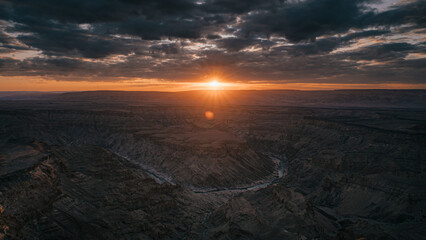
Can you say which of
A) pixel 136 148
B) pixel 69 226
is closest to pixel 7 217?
pixel 69 226

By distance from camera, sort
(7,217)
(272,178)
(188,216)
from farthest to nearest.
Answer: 1. (272,178)
2. (188,216)
3. (7,217)

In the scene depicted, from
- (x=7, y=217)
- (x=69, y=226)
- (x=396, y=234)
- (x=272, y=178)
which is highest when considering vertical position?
(x=7, y=217)

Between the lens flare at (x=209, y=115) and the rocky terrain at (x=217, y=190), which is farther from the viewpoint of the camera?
the lens flare at (x=209, y=115)

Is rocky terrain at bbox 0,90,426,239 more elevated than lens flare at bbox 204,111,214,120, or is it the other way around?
lens flare at bbox 204,111,214,120

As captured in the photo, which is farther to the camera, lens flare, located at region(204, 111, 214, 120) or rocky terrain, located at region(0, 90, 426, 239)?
lens flare, located at region(204, 111, 214, 120)

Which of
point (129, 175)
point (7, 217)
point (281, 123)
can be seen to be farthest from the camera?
point (281, 123)

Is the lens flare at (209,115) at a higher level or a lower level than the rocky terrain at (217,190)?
higher

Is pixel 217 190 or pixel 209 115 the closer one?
pixel 217 190

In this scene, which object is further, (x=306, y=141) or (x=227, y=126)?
(x=227, y=126)

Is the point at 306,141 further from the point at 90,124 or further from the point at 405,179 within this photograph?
the point at 90,124

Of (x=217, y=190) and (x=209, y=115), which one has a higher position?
(x=209, y=115)

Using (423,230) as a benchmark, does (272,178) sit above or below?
below
